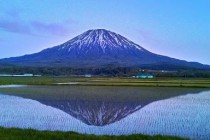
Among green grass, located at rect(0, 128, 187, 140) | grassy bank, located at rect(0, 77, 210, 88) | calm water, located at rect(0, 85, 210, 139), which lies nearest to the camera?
green grass, located at rect(0, 128, 187, 140)

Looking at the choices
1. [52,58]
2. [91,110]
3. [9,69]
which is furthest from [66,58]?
[91,110]

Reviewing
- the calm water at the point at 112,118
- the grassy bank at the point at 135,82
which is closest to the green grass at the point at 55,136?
the calm water at the point at 112,118

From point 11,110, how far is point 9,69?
110432 mm

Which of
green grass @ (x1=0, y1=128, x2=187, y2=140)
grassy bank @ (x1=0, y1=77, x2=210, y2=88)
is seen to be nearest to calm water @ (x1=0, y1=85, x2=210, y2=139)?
green grass @ (x1=0, y1=128, x2=187, y2=140)

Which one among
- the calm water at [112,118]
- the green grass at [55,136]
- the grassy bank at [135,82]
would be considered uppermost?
the grassy bank at [135,82]

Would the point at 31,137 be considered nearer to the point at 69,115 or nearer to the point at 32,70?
the point at 69,115

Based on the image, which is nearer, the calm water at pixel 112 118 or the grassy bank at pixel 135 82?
the calm water at pixel 112 118

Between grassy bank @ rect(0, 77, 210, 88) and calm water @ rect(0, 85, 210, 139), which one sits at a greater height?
grassy bank @ rect(0, 77, 210, 88)

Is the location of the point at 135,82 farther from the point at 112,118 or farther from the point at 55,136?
the point at 55,136

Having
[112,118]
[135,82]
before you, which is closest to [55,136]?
[112,118]

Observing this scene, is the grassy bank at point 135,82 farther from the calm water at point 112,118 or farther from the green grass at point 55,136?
the green grass at point 55,136

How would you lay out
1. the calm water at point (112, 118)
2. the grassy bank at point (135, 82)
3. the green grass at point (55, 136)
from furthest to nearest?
the grassy bank at point (135, 82) → the calm water at point (112, 118) → the green grass at point (55, 136)

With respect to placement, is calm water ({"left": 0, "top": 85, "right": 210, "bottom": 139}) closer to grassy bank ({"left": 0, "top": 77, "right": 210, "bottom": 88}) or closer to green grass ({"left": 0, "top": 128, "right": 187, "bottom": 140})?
green grass ({"left": 0, "top": 128, "right": 187, "bottom": 140})

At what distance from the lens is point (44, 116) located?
19.6 m
